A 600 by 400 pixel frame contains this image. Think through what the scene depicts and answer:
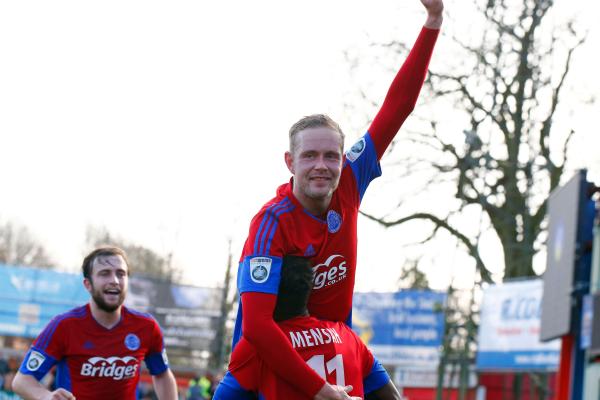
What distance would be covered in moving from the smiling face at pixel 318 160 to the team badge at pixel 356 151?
16.5 inches

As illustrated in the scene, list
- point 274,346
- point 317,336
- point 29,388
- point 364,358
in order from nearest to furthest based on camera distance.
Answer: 1. point 274,346
2. point 317,336
3. point 364,358
4. point 29,388

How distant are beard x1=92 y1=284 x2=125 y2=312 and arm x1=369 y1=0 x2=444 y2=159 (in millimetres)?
3419

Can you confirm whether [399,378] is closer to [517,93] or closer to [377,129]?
[517,93]

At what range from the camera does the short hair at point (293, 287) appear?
5324 millimetres

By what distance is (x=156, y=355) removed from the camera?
9.04 m

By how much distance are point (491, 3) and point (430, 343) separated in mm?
10314

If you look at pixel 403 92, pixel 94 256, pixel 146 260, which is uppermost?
pixel 146 260

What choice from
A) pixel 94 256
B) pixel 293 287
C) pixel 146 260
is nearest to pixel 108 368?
pixel 94 256

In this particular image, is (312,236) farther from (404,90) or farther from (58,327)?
(58,327)

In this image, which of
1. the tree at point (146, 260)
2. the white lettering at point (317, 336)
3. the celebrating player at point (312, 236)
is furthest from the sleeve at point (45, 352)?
the tree at point (146, 260)

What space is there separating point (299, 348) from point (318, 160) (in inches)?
31.8

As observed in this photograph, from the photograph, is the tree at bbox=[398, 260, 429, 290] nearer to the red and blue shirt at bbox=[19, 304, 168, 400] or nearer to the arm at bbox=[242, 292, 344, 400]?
the red and blue shirt at bbox=[19, 304, 168, 400]

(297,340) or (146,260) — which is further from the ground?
(146,260)

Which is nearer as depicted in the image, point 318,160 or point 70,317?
point 318,160
